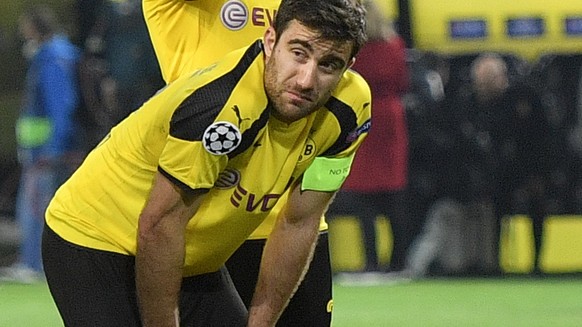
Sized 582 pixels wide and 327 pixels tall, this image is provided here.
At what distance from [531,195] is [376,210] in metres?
1.19

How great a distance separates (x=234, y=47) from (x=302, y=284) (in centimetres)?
89

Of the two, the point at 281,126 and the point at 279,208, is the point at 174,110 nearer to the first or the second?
the point at 281,126

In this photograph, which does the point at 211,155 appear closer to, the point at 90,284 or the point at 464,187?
the point at 90,284

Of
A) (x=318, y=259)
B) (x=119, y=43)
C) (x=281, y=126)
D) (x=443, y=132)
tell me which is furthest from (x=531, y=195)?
(x=281, y=126)

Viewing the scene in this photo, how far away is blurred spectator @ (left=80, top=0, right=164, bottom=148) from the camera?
10.9 m

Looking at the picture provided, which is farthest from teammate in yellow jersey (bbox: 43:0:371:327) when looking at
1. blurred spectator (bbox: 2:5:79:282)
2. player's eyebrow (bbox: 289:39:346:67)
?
blurred spectator (bbox: 2:5:79:282)

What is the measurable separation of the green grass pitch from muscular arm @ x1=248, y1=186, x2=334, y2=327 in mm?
4226

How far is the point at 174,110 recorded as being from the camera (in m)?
4.08

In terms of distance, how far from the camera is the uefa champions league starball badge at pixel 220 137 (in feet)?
13.1

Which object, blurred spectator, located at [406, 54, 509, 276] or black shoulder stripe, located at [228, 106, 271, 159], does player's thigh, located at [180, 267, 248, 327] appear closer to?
black shoulder stripe, located at [228, 106, 271, 159]

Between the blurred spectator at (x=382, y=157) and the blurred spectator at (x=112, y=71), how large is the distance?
1.60 metres

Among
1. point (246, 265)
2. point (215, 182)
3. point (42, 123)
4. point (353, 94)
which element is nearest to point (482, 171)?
point (42, 123)

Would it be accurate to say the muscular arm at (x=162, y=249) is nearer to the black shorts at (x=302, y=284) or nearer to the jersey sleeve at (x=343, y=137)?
the jersey sleeve at (x=343, y=137)

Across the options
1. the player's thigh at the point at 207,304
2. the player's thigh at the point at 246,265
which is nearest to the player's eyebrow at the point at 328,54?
the player's thigh at the point at 207,304
